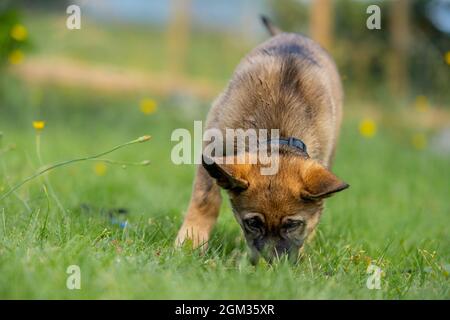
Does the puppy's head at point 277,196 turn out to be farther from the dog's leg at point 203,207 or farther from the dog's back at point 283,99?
the dog's leg at point 203,207

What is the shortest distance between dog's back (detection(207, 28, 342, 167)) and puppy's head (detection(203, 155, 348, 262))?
17.4 inches

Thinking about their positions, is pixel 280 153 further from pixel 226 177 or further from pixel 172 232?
pixel 172 232

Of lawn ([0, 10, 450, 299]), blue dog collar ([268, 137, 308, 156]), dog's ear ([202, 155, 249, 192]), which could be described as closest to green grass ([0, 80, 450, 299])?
Result: lawn ([0, 10, 450, 299])

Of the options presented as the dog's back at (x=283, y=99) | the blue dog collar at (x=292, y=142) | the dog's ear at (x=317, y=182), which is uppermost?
the dog's back at (x=283, y=99)

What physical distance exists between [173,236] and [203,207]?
27 centimetres

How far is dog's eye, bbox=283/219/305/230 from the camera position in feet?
11.4

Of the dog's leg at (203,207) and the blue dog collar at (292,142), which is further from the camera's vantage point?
the dog's leg at (203,207)

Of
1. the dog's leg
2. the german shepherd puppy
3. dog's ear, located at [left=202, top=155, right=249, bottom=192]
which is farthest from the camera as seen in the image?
the dog's leg

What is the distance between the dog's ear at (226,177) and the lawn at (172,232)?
0.37 m

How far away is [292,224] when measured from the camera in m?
3.50

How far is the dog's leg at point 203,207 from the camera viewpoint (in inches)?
162

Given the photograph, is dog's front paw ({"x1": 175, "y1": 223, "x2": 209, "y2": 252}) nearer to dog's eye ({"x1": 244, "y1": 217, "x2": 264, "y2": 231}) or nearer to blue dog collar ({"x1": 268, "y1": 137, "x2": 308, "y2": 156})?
dog's eye ({"x1": 244, "y1": 217, "x2": 264, "y2": 231})

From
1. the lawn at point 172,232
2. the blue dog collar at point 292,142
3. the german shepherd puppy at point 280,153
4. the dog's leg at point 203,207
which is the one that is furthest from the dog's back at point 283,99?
the lawn at point 172,232

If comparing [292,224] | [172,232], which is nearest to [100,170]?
[172,232]
